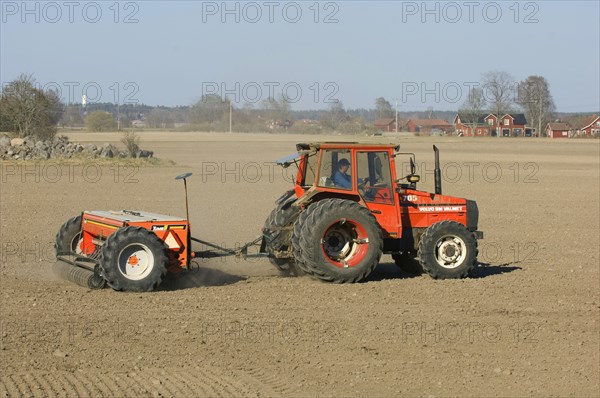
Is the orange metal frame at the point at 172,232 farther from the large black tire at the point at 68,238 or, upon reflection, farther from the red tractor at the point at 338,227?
the large black tire at the point at 68,238

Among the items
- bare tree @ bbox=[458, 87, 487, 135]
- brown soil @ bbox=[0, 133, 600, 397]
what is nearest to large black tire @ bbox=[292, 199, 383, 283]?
brown soil @ bbox=[0, 133, 600, 397]

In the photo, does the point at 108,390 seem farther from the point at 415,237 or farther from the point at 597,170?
the point at 597,170

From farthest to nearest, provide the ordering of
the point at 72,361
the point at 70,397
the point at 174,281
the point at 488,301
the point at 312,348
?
the point at 174,281 < the point at 488,301 < the point at 312,348 < the point at 72,361 < the point at 70,397

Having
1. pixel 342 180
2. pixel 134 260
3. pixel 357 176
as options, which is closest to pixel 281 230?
pixel 342 180

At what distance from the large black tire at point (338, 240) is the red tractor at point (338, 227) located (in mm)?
13

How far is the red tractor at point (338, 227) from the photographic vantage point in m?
10.9

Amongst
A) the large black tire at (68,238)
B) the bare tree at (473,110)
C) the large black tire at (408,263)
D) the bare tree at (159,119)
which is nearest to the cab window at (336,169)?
the large black tire at (408,263)

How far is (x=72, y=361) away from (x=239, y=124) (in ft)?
311

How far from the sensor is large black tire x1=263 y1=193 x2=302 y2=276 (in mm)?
11617

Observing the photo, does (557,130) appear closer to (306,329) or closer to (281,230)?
(281,230)

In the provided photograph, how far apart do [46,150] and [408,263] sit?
2406 cm

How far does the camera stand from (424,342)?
8.56 meters

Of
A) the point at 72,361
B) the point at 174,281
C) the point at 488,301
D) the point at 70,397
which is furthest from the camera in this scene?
the point at 174,281

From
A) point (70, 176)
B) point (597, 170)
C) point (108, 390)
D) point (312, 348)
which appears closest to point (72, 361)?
point (108, 390)
